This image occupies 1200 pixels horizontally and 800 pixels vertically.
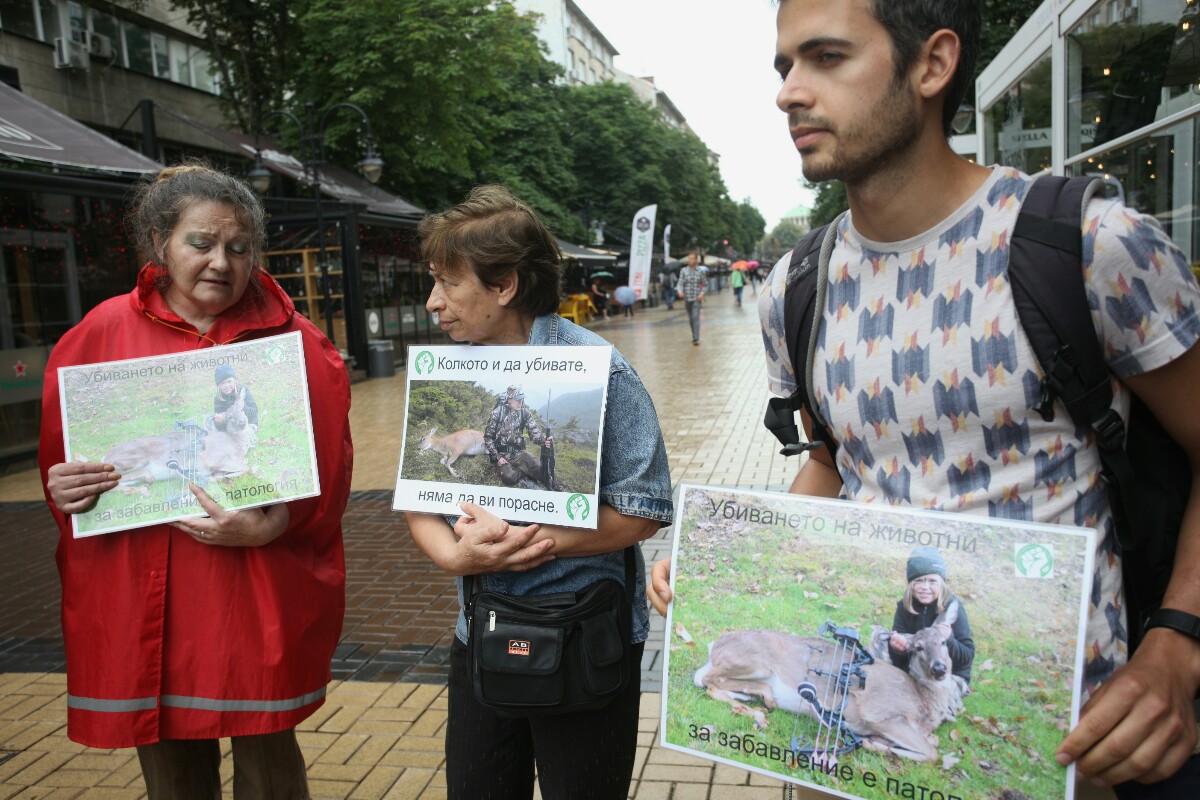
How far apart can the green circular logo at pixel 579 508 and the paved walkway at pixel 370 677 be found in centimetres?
66

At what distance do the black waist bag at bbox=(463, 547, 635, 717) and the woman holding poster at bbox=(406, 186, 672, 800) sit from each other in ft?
0.25

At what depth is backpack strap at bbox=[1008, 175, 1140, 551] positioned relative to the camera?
135 cm

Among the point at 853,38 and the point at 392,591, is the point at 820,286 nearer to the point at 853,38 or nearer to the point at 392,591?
the point at 853,38

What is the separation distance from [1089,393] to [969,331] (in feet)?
0.62

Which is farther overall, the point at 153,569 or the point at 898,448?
the point at 153,569

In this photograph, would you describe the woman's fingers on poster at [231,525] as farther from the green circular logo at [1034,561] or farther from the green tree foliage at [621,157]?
the green tree foliage at [621,157]

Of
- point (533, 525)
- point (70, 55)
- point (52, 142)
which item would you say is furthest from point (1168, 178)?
point (70, 55)

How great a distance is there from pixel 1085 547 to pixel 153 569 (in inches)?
82.4

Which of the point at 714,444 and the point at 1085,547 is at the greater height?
the point at 1085,547

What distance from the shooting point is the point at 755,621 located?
1481 millimetres

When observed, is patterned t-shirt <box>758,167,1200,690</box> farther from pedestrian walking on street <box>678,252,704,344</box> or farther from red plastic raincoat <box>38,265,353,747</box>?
pedestrian walking on street <box>678,252,704,344</box>

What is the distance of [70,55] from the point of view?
793 inches

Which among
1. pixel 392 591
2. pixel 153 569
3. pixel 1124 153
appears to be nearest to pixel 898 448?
pixel 153 569

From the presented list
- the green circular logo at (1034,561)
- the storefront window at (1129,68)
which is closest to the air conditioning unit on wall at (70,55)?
the storefront window at (1129,68)
